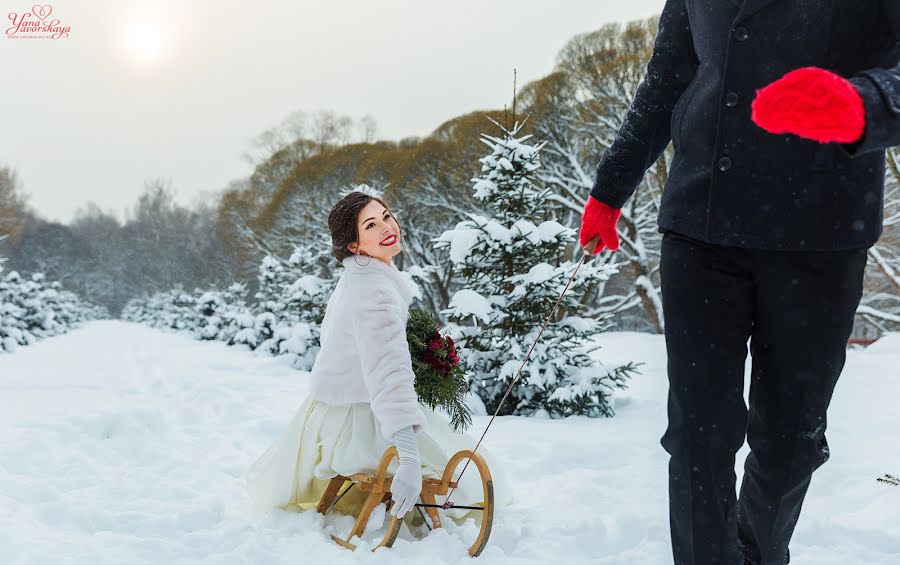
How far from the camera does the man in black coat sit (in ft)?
4.98

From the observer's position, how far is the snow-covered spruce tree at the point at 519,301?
6.09m

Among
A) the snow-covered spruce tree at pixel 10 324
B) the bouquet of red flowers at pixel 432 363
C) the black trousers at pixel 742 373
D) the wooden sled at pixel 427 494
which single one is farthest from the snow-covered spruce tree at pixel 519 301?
the snow-covered spruce tree at pixel 10 324

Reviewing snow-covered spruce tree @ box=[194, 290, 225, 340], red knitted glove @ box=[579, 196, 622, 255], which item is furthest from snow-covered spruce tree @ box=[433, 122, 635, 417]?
snow-covered spruce tree @ box=[194, 290, 225, 340]

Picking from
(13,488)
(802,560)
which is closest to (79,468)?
(13,488)

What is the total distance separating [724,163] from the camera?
1604 mm

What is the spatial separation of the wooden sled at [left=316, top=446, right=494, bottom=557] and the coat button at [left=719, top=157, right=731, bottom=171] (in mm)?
1399

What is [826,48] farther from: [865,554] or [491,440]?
[491,440]

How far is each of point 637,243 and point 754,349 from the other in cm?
1660

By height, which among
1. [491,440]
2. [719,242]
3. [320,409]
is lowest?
[491,440]

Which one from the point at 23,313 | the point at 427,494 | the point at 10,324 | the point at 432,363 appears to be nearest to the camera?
the point at 427,494

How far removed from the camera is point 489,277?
6.54m

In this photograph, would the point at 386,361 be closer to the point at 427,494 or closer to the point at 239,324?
the point at 427,494

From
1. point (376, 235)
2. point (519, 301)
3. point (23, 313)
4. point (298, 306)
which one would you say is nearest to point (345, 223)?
point (376, 235)

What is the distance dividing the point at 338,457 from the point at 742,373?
164 centimetres
